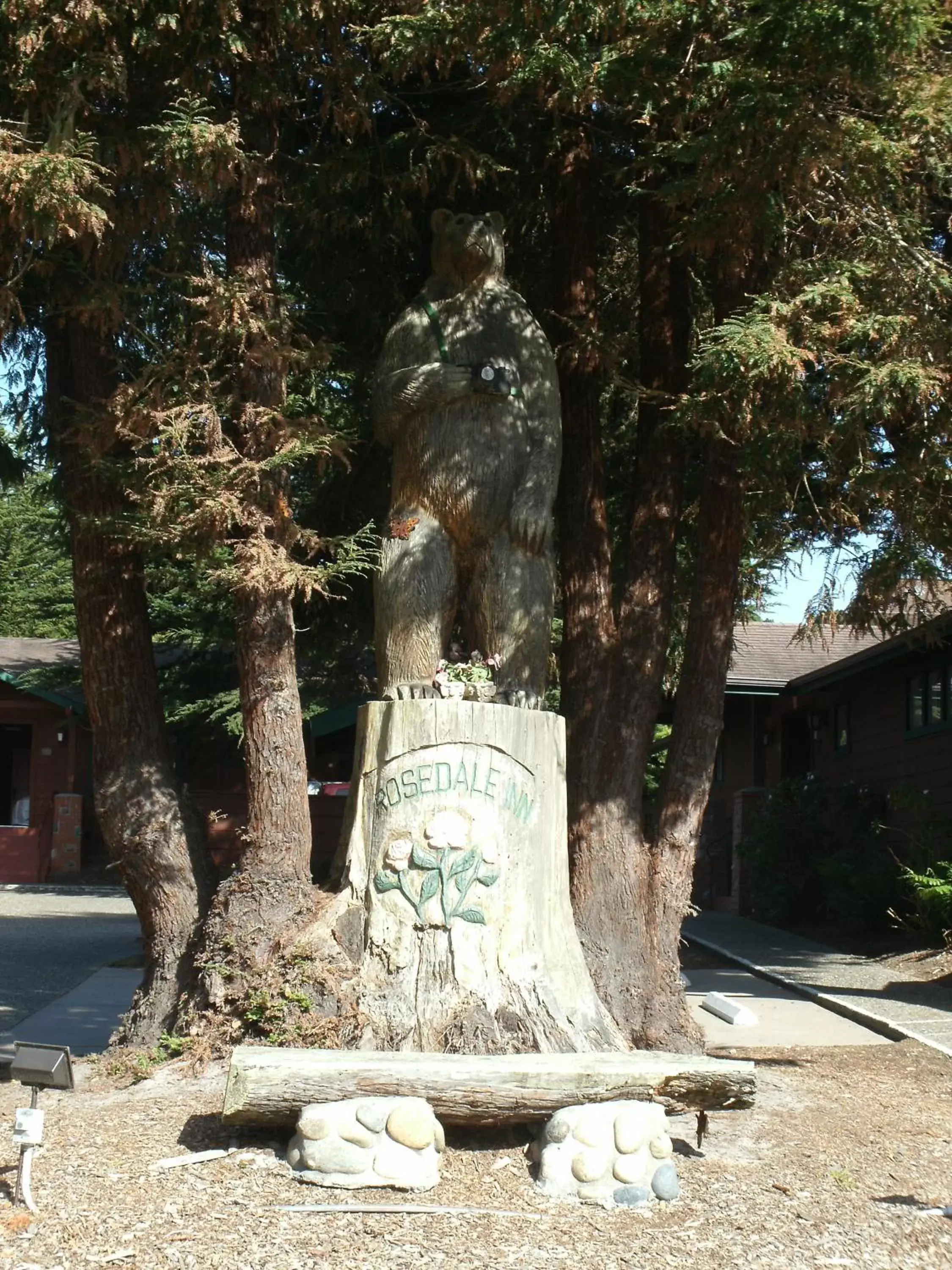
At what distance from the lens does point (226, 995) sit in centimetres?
638

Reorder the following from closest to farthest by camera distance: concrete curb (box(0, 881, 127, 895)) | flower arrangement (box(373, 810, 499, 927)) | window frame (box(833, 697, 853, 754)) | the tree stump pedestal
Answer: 1. the tree stump pedestal
2. flower arrangement (box(373, 810, 499, 927))
3. window frame (box(833, 697, 853, 754))
4. concrete curb (box(0, 881, 127, 895))

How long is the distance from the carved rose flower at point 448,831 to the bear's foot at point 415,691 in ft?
1.99

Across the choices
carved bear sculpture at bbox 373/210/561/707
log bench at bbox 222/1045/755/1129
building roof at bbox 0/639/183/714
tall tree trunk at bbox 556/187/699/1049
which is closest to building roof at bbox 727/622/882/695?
building roof at bbox 0/639/183/714

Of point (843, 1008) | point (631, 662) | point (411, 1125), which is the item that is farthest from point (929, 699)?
point (411, 1125)

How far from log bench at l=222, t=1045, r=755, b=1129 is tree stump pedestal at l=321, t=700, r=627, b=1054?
2.43ft

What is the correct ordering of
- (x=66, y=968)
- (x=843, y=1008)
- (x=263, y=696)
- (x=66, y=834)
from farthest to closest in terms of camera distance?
(x=66, y=834) → (x=66, y=968) → (x=843, y=1008) → (x=263, y=696)

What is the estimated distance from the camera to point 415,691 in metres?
6.56

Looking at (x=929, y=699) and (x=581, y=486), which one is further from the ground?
(x=581, y=486)

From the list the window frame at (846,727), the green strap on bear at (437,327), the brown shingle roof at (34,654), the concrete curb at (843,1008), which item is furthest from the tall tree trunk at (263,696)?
the brown shingle roof at (34,654)

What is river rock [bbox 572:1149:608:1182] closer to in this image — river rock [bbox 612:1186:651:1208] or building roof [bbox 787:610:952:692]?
river rock [bbox 612:1186:651:1208]

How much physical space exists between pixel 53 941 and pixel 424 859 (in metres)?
8.63

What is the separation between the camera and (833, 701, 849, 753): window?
17.9 metres

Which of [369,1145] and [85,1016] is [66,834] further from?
[369,1145]

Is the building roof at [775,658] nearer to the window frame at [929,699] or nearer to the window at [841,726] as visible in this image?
the window at [841,726]
